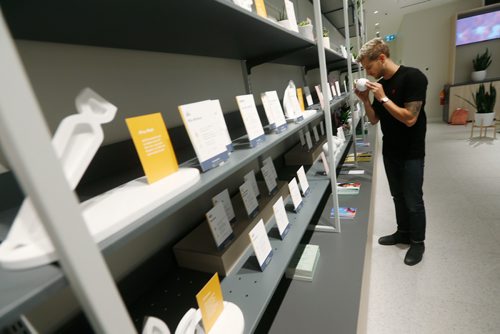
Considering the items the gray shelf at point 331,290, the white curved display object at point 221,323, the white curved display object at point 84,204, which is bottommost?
the gray shelf at point 331,290

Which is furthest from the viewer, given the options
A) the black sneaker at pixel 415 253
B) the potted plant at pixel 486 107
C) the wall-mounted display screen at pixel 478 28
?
the wall-mounted display screen at pixel 478 28

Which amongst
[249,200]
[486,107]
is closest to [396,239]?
[249,200]

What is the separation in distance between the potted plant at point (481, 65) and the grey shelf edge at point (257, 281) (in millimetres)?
8101

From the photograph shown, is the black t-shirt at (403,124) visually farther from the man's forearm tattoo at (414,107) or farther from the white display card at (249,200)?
the white display card at (249,200)

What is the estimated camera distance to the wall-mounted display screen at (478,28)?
6285mm

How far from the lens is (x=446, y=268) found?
187 cm

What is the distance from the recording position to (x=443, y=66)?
7582 mm

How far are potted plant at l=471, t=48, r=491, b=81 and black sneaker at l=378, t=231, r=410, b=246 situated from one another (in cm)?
688

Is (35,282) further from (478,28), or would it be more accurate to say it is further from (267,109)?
(478,28)

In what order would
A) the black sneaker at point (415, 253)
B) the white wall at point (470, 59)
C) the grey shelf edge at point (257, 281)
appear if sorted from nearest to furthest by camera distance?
the grey shelf edge at point (257, 281), the black sneaker at point (415, 253), the white wall at point (470, 59)

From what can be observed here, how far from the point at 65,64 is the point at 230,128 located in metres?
0.84

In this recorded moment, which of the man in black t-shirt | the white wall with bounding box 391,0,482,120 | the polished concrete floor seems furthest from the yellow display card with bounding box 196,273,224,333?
the white wall with bounding box 391,0,482,120

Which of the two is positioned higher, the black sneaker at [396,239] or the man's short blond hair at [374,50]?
the man's short blond hair at [374,50]

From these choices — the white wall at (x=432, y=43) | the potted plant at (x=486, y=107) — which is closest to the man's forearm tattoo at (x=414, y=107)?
the potted plant at (x=486, y=107)
